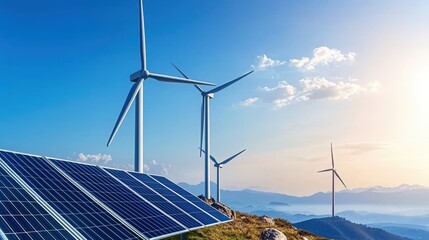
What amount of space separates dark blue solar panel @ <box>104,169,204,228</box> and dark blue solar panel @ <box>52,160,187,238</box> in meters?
1.02

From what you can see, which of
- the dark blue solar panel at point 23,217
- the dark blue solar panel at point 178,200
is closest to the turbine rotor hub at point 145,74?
the dark blue solar panel at point 178,200

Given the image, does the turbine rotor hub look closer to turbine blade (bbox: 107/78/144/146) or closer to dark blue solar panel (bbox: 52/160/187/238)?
turbine blade (bbox: 107/78/144/146)

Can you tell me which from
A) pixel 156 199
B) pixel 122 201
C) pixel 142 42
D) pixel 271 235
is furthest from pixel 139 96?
pixel 122 201

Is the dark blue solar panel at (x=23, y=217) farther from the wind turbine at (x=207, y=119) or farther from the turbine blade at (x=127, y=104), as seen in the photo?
the wind turbine at (x=207, y=119)

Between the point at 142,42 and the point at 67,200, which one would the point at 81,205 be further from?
the point at 142,42

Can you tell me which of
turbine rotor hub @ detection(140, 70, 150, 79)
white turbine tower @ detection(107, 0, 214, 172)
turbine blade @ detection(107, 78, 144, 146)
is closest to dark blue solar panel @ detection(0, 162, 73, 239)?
white turbine tower @ detection(107, 0, 214, 172)

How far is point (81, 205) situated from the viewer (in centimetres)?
1922

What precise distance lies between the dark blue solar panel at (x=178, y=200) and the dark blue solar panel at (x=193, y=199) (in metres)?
0.97

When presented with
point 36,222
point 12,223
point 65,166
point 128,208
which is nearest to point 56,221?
point 36,222

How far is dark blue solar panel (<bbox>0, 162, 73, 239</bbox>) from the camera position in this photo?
13797mm

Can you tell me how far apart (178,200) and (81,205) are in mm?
11206

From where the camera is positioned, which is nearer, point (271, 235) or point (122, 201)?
point (122, 201)

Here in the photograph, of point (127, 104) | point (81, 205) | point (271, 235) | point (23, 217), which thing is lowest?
point (271, 235)

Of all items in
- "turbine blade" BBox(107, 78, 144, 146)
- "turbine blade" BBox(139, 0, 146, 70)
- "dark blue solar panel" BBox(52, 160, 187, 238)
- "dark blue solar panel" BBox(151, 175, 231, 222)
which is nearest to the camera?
"dark blue solar panel" BBox(52, 160, 187, 238)
